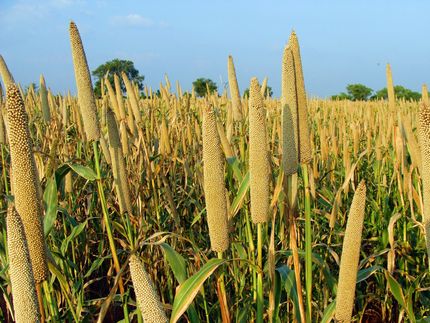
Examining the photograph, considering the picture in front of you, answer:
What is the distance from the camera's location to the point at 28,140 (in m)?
0.99

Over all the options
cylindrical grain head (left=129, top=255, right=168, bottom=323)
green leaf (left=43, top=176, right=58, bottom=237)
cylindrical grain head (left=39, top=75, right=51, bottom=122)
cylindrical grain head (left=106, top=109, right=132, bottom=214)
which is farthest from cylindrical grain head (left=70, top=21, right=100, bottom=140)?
cylindrical grain head (left=39, top=75, right=51, bottom=122)

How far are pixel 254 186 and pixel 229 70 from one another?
178 cm

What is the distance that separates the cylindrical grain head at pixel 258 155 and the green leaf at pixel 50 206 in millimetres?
631

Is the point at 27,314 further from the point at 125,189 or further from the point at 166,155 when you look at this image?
the point at 166,155

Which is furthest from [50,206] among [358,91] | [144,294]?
[358,91]

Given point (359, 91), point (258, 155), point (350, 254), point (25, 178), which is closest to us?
point (25, 178)

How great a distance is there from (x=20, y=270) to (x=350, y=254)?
2.36 ft

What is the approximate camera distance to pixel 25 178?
1.02 meters

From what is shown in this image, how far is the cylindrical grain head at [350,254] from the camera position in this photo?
110 cm

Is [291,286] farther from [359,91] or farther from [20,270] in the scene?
[359,91]

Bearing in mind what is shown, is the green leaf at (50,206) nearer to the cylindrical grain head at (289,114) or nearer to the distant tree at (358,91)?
the cylindrical grain head at (289,114)

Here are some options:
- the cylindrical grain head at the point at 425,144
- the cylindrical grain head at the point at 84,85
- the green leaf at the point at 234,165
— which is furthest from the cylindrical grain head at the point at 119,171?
the cylindrical grain head at the point at 425,144

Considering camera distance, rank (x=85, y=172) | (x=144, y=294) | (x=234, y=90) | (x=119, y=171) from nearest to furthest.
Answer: (x=144, y=294) → (x=85, y=172) → (x=119, y=171) → (x=234, y=90)

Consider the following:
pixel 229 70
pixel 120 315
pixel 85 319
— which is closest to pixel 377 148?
pixel 229 70
